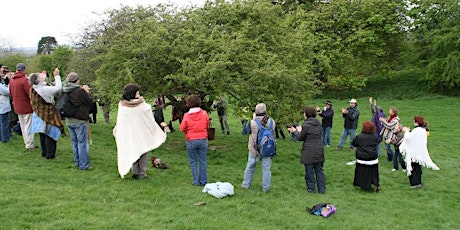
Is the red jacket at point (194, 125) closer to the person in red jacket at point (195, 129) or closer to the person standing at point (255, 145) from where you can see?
the person in red jacket at point (195, 129)

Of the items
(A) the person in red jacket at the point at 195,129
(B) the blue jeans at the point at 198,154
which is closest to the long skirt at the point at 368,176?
(B) the blue jeans at the point at 198,154

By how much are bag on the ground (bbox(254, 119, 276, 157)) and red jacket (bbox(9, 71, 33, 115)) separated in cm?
543

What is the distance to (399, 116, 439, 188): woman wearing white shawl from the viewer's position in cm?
1020

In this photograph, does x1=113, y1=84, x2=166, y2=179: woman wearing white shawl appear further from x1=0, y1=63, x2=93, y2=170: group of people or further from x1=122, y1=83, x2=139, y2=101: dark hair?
x1=0, y1=63, x2=93, y2=170: group of people

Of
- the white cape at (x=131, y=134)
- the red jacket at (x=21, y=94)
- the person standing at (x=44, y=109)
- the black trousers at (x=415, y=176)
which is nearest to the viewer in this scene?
the white cape at (x=131, y=134)

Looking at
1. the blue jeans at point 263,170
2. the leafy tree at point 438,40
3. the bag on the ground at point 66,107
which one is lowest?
the blue jeans at point 263,170

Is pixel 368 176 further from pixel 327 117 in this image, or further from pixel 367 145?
pixel 327 117

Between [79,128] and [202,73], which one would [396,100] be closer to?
[202,73]

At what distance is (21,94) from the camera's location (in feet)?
32.7

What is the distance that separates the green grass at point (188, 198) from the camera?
6.37 m

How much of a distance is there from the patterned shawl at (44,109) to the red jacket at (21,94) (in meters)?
0.61

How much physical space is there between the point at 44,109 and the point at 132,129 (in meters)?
2.53

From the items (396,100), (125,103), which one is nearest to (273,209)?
(125,103)

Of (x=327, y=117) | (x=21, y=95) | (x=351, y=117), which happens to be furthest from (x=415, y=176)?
(x=21, y=95)
